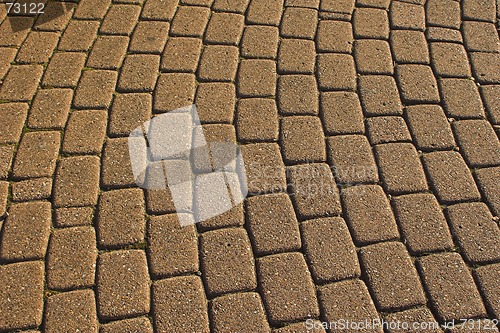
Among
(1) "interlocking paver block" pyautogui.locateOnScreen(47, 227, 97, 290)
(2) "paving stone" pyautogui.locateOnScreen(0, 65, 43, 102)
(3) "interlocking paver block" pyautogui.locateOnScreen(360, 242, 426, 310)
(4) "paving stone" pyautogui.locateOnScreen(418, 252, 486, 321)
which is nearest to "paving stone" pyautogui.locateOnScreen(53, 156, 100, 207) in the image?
(1) "interlocking paver block" pyautogui.locateOnScreen(47, 227, 97, 290)

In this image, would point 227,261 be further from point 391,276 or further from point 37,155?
point 37,155

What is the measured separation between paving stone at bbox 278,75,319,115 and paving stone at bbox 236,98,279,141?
0.08 meters

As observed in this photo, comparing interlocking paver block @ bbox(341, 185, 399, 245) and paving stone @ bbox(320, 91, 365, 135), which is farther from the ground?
paving stone @ bbox(320, 91, 365, 135)

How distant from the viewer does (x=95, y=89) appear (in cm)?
307

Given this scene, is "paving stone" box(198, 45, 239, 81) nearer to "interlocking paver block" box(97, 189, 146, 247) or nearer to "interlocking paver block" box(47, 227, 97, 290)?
"interlocking paver block" box(97, 189, 146, 247)

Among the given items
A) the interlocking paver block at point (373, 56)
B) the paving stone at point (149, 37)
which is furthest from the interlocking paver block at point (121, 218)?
the interlocking paver block at point (373, 56)

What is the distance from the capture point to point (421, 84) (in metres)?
3.21

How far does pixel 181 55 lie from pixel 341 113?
3.60 ft

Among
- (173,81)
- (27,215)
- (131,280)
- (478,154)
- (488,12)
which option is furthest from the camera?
(488,12)

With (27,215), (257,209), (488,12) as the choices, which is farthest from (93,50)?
(488,12)

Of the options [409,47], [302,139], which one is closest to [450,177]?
[302,139]

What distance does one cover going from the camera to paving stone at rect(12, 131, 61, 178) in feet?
8.74

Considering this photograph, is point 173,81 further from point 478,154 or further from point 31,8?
point 478,154

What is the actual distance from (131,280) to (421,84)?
6.95ft
